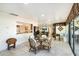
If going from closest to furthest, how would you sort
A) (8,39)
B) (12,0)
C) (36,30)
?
(12,0)
(8,39)
(36,30)

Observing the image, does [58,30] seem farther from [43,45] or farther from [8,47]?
[8,47]

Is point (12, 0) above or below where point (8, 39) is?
above

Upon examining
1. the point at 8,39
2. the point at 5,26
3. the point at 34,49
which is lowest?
the point at 34,49

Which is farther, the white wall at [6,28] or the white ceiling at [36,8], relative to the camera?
the white wall at [6,28]

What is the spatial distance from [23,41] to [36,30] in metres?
2.75

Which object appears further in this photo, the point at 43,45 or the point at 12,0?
the point at 43,45

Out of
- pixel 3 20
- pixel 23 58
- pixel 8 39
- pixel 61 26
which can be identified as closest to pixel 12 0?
pixel 23 58

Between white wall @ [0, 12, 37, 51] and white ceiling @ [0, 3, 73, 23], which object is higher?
white ceiling @ [0, 3, 73, 23]

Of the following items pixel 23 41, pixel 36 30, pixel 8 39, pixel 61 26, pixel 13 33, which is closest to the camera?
pixel 8 39

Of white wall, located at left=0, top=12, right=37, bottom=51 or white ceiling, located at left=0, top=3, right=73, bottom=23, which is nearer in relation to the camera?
white ceiling, located at left=0, top=3, right=73, bottom=23

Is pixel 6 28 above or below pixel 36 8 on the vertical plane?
below

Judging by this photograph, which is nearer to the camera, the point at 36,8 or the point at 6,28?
the point at 36,8

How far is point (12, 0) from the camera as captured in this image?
176cm

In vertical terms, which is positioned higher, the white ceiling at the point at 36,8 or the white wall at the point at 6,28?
the white ceiling at the point at 36,8
